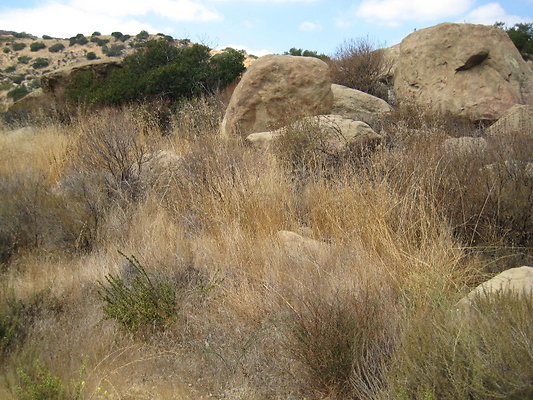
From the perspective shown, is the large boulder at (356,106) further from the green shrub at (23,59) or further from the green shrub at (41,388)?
the green shrub at (23,59)

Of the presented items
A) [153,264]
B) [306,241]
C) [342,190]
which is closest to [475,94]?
[342,190]

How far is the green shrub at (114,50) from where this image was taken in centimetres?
4229

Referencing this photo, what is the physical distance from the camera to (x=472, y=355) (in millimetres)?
2721

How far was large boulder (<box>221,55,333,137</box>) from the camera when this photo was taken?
33.4 ft

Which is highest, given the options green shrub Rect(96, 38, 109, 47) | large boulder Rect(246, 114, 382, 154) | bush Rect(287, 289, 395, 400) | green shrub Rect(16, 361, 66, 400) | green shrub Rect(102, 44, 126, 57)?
green shrub Rect(96, 38, 109, 47)

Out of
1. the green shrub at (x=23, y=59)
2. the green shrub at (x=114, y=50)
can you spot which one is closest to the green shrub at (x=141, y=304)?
the green shrub at (x=114, y=50)

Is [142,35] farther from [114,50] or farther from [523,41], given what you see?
[523,41]

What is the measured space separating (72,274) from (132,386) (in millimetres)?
1990

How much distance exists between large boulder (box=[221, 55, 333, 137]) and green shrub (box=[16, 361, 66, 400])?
7196mm

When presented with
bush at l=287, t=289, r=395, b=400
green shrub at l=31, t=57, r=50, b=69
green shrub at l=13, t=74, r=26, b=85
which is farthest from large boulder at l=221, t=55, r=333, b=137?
green shrub at l=31, t=57, r=50, b=69

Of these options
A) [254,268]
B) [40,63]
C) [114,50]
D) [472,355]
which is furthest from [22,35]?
[472,355]

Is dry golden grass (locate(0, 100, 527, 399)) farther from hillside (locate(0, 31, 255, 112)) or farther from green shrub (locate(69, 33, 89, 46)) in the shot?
green shrub (locate(69, 33, 89, 46))

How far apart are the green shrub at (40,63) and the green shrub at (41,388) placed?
44300mm

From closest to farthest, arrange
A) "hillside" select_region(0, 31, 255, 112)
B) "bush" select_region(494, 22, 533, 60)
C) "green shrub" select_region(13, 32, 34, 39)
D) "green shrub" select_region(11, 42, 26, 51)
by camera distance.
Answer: "bush" select_region(494, 22, 533, 60) < "hillside" select_region(0, 31, 255, 112) < "green shrub" select_region(11, 42, 26, 51) < "green shrub" select_region(13, 32, 34, 39)
